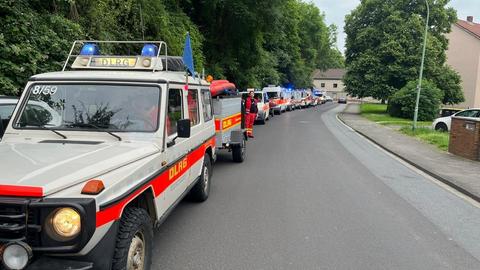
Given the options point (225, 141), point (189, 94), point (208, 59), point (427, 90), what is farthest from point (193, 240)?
point (427, 90)

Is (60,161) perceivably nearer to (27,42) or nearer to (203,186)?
(203,186)

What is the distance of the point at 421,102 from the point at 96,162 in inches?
1304

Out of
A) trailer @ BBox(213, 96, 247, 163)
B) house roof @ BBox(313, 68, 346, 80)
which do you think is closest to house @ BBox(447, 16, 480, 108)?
trailer @ BBox(213, 96, 247, 163)

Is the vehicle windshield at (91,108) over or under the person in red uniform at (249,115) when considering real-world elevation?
over

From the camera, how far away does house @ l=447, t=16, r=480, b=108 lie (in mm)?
59094

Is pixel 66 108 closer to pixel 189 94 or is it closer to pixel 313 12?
pixel 189 94

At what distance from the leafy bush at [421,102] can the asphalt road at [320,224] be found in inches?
964

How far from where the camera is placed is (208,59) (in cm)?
2708

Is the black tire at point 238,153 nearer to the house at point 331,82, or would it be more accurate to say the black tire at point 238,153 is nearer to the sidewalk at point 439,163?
the sidewalk at point 439,163

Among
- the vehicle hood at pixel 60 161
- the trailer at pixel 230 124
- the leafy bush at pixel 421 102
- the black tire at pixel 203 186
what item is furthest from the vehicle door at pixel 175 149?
the leafy bush at pixel 421 102

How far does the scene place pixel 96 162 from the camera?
12.2 ft

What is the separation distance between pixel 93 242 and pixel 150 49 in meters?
3.53

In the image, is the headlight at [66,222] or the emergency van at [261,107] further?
the emergency van at [261,107]

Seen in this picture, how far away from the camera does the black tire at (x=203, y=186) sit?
7.27 meters
